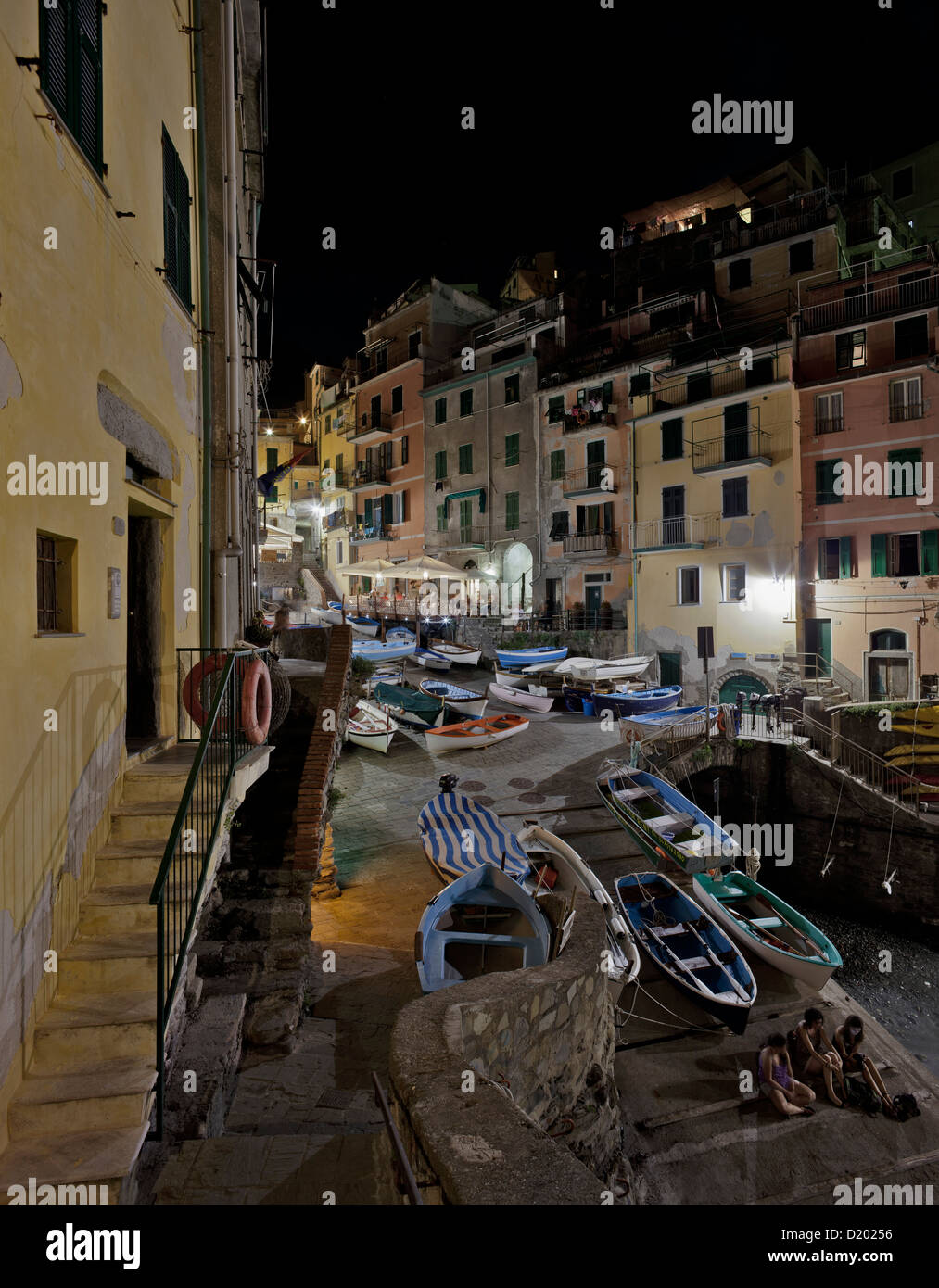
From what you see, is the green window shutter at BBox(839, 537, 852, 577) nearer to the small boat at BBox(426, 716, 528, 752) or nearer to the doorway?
the small boat at BBox(426, 716, 528, 752)

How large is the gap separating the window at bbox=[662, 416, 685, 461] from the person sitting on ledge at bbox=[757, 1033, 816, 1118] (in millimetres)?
22834

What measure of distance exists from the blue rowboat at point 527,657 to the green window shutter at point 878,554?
1103cm

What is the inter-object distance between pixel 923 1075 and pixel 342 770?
503 inches

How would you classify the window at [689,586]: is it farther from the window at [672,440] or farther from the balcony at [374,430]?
the balcony at [374,430]

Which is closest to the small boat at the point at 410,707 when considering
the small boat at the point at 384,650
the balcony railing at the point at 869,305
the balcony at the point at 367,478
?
the small boat at the point at 384,650

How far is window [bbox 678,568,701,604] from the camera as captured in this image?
26484 mm

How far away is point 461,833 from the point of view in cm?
1130

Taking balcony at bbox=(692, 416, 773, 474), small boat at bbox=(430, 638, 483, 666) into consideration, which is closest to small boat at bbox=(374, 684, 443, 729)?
small boat at bbox=(430, 638, 483, 666)

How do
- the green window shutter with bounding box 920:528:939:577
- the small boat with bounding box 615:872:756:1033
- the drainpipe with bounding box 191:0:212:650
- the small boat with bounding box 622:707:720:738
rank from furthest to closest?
the green window shutter with bounding box 920:528:939:577 < the small boat with bounding box 622:707:720:738 < the small boat with bounding box 615:872:756:1033 < the drainpipe with bounding box 191:0:212:650

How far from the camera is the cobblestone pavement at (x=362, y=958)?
401 cm

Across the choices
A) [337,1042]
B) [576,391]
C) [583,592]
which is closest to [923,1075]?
[337,1042]

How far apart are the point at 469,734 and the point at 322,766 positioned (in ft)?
29.8

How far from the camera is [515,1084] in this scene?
4723mm
